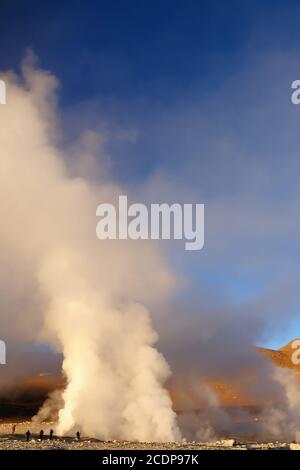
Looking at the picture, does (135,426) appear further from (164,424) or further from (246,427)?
(246,427)

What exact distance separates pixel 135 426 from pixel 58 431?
57.2ft

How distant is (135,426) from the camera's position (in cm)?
11169
